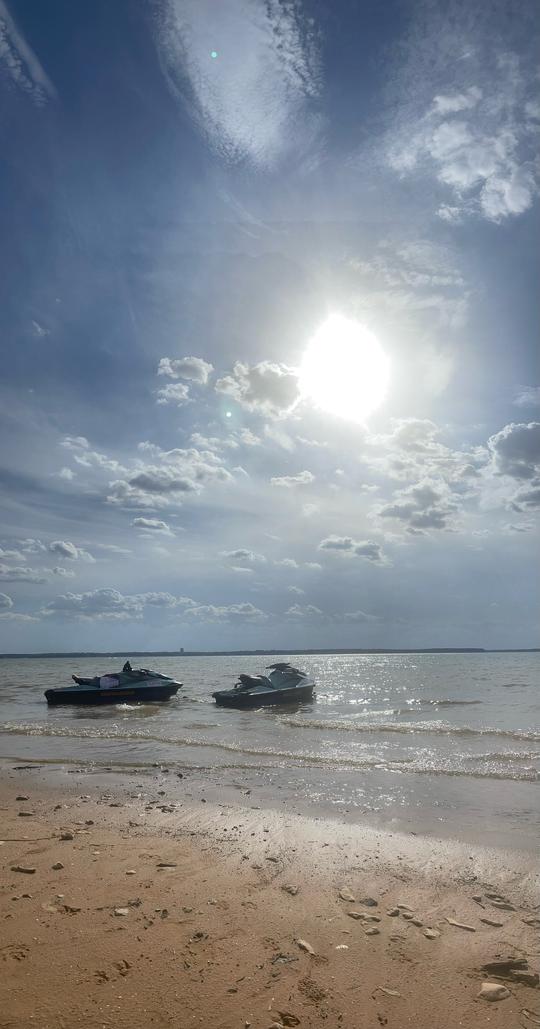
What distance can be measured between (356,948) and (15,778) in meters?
11.3

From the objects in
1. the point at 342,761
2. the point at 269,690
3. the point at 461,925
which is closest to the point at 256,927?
the point at 461,925

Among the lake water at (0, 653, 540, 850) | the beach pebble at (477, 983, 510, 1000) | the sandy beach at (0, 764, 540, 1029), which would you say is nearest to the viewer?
the sandy beach at (0, 764, 540, 1029)

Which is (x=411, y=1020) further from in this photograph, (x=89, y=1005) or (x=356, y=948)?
(x=89, y=1005)

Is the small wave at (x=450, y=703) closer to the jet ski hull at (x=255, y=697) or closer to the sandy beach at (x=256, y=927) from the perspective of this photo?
the jet ski hull at (x=255, y=697)

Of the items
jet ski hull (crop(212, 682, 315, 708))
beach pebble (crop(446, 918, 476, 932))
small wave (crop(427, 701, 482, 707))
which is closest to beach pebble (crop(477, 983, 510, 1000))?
beach pebble (crop(446, 918, 476, 932))

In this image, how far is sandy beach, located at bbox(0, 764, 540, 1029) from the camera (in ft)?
14.6

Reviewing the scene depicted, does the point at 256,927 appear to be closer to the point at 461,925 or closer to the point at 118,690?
the point at 461,925

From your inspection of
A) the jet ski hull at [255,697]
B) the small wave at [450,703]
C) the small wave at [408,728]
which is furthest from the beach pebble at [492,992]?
the small wave at [450,703]

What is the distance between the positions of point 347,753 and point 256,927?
1338 cm

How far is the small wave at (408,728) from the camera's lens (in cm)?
2267

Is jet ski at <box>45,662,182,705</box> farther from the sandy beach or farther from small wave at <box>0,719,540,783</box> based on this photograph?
the sandy beach

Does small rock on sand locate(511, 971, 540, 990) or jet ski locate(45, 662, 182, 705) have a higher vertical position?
small rock on sand locate(511, 971, 540, 990)

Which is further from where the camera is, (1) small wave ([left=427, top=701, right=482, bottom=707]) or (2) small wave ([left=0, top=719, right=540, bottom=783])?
(1) small wave ([left=427, top=701, right=482, bottom=707])

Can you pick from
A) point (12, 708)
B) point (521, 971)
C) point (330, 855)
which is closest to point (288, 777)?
point (330, 855)
